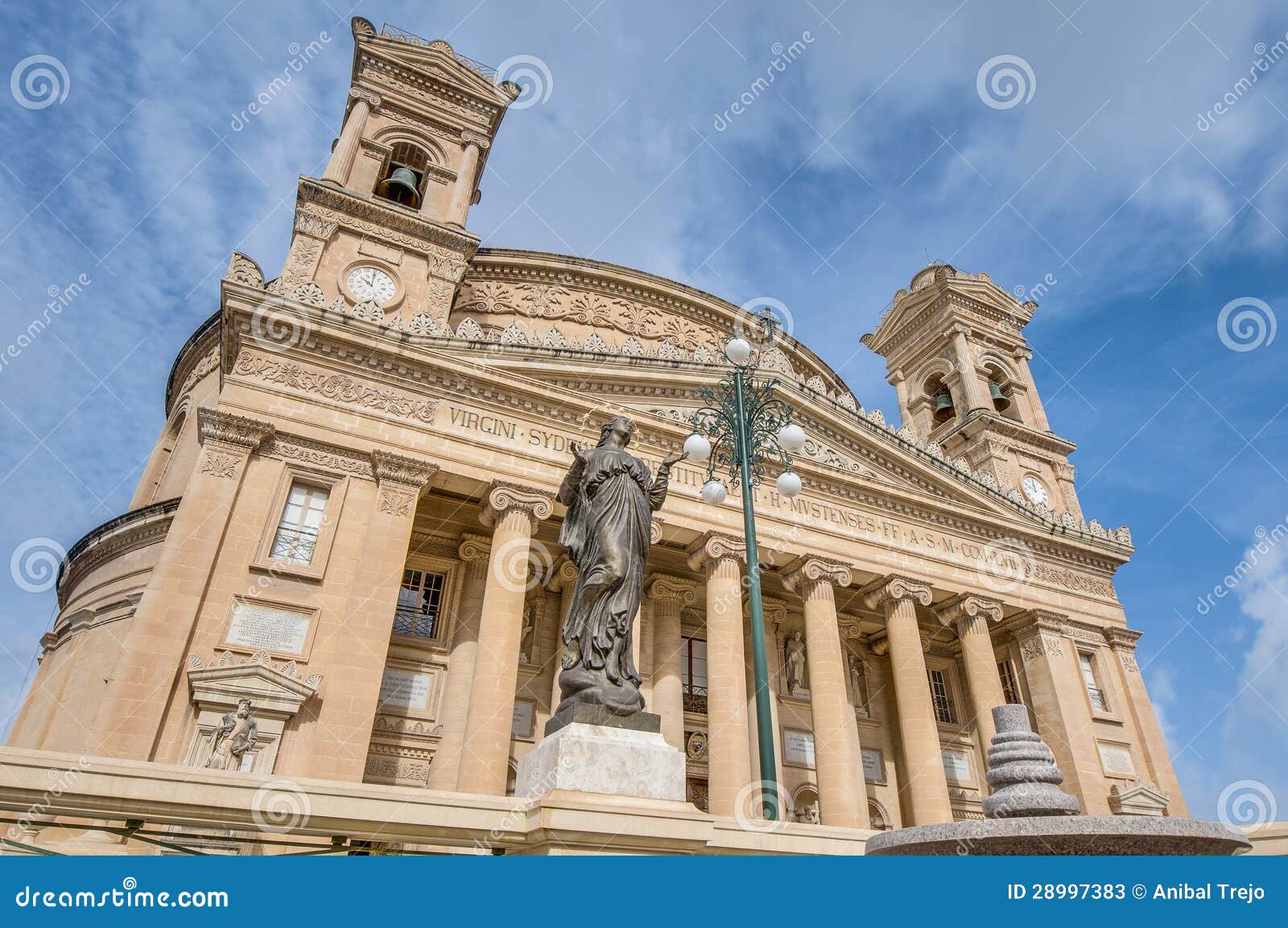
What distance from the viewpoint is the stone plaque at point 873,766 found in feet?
68.7

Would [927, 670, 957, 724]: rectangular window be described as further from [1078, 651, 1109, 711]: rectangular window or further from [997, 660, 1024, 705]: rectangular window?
[1078, 651, 1109, 711]: rectangular window

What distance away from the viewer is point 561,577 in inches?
734

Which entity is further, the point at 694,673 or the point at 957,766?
the point at 957,766

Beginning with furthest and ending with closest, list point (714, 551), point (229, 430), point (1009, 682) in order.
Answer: point (1009, 682) < point (714, 551) < point (229, 430)

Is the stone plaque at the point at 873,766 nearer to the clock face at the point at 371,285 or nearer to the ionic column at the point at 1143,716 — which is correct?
the ionic column at the point at 1143,716

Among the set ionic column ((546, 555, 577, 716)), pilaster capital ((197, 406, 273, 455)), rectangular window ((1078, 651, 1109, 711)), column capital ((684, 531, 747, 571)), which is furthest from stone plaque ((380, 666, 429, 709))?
rectangular window ((1078, 651, 1109, 711))

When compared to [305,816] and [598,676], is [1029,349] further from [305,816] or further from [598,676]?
[305,816]

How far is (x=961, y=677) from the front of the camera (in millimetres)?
23875

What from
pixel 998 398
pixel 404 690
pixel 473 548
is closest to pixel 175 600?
pixel 404 690

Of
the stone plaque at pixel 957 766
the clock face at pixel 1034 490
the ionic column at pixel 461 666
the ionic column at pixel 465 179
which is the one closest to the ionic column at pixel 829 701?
the stone plaque at pixel 957 766

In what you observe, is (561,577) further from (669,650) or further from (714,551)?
(714,551)

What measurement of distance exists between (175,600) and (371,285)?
933 centimetres

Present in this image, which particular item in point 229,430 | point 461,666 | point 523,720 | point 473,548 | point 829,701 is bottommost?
point 523,720
